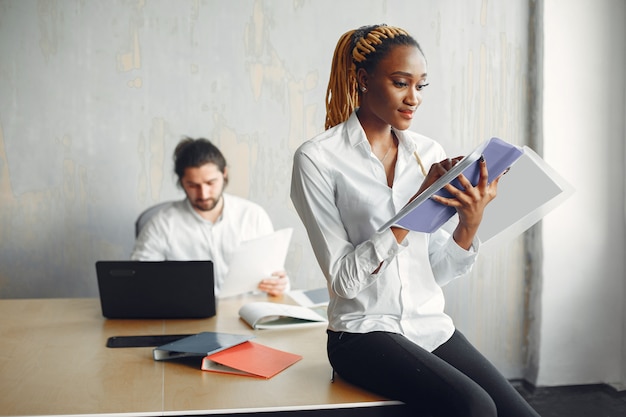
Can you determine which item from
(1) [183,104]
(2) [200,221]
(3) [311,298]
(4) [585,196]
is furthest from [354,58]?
(4) [585,196]

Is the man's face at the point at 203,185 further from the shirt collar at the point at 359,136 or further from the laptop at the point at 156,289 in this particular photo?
the shirt collar at the point at 359,136

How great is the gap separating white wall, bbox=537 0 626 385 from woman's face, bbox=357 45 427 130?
2281mm

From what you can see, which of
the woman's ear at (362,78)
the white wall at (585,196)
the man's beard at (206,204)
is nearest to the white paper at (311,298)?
the man's beard at (206,204)

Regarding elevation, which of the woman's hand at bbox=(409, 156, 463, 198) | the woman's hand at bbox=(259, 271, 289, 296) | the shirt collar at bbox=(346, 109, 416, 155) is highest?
the shirt collar at bbox=(346, 109, 416, 155)

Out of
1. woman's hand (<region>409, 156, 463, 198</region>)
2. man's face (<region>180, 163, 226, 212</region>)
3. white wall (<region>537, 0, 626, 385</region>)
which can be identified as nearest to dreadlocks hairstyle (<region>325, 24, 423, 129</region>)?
woman's hand (<region>409, 156, 463, 198</region>)

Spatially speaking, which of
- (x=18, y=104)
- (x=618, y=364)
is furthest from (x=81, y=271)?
(x=618, y=364)

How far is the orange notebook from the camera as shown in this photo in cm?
190

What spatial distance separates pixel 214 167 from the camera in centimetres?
338

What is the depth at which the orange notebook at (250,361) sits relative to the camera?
6.23ft

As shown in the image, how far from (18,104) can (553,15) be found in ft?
8.99

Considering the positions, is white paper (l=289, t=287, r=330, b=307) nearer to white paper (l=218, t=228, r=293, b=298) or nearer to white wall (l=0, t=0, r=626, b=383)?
white paper (l=218, t=228, r=293, b=298)

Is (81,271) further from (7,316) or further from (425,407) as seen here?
(425,407)

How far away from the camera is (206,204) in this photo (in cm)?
342

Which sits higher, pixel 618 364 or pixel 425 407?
pixel 425 407
